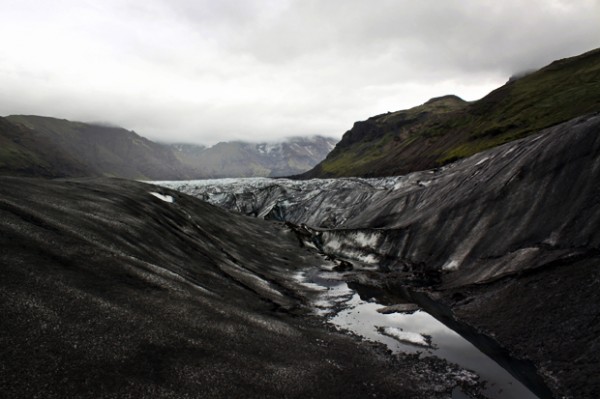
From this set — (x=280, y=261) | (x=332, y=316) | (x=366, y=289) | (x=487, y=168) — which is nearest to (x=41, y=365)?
(x=332, y=316)

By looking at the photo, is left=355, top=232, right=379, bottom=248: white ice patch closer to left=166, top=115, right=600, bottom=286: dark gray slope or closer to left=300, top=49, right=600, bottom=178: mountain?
left=166, top=115, right=600, bottom=286: dark gray slope

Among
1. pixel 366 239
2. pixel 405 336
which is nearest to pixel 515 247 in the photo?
pixel 405 336

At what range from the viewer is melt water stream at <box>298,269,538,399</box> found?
13.5 metres

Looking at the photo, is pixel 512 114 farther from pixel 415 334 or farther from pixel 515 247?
pixel 415 334

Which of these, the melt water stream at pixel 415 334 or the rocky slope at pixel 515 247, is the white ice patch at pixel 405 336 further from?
the rocky slope at pixel 515 247

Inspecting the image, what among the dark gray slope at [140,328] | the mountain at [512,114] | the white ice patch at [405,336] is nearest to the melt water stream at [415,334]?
the white ice patch at [405,336]

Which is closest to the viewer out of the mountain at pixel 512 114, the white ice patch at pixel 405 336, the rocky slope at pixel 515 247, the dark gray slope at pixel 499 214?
the rocky slope at pixel 515 247

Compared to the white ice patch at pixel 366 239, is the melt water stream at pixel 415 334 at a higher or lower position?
lower

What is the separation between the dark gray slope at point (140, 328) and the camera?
10109 mm

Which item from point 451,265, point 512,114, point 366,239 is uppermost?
point 512,114

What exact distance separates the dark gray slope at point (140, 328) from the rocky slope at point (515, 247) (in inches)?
191

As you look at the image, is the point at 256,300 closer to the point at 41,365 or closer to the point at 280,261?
the point at 41,365

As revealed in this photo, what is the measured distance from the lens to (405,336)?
723 inches

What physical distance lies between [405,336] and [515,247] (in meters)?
11.2
